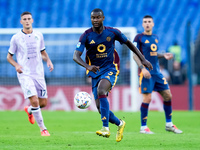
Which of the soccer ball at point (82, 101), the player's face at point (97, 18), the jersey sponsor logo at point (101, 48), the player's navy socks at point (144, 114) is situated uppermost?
the player's face at point (97, 18)

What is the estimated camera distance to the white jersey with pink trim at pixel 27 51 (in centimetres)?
763

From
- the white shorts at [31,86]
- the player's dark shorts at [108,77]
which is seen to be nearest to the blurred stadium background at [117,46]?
the white shorts at [31,86]

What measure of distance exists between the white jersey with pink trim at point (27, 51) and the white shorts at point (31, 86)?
90 millimetres

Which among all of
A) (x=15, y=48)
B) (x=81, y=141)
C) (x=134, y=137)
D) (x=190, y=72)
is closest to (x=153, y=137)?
(x=134, y=137)

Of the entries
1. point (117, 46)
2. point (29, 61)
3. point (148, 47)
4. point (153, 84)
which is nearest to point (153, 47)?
point (148, 47)

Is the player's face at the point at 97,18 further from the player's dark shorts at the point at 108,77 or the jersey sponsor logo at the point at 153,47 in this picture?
the jersey sponsor logo at the point at 153,47

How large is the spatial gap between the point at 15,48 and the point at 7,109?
753 cm

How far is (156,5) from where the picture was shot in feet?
67.7

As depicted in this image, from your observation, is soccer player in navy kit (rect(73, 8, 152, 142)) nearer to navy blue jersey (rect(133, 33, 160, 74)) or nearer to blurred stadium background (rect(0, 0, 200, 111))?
navy blue jersey (rect(133, 33, 160, 74))

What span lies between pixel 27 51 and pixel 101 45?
5.75 feet

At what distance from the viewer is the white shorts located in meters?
7.47

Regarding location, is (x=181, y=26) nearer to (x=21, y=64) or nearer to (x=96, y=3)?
(x=96, y=3)

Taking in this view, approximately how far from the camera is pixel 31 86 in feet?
24.7

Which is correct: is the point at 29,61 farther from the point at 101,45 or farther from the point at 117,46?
the point at 117,46
